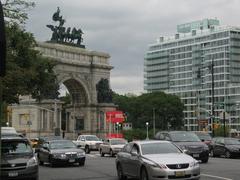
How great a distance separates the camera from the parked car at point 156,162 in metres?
16.0

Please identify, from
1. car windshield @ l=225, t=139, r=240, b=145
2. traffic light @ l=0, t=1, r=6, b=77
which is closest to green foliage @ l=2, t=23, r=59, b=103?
car windshield @ l=225, t=139, r=240, b=145

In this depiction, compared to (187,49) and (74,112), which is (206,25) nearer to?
(187,49)

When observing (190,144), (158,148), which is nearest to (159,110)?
(190,144)

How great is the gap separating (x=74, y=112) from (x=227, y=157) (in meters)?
71.4

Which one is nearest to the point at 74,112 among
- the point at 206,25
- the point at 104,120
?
the point at 104,120

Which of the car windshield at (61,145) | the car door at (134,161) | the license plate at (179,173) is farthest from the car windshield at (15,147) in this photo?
the car windshield at (61,145)

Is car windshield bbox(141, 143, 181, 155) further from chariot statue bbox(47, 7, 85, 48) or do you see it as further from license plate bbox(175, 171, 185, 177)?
chariot statue bbox(47, 7, 85, 48)

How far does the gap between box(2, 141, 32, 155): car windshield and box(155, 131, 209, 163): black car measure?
9.74 metres

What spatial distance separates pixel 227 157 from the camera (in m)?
36.7

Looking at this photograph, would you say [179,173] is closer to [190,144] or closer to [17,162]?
[17,162]

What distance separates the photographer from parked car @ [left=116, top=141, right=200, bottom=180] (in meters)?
Answer: 16.0

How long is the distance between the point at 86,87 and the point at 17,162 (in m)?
85.6

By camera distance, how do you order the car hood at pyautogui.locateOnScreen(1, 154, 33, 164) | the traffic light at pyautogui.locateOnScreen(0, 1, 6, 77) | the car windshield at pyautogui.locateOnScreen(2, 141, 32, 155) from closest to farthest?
the traffic light at pyautogui.locateOnScreen(0, 1, 6, 77)
the car hood at pyautogui.locateOnScreen(1, 154, 33, 164)
the car windshield at pyautogui.locateOnScreen(2, 141, 32, 155)

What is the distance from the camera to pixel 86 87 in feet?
343
